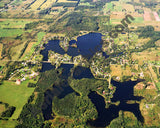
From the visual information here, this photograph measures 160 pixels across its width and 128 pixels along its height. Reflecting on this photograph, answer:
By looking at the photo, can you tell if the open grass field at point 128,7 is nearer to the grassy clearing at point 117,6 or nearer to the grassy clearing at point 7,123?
the grassy clearing at point 117,6

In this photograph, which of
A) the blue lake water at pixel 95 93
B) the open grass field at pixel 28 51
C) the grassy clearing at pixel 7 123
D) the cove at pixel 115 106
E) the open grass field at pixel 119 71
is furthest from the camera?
the open grass field at pixel 28 51

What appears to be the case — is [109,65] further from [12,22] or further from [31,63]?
[12,22]

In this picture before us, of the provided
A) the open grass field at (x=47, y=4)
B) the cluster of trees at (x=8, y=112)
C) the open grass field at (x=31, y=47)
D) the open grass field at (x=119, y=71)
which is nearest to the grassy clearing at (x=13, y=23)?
the open grass field at (x=31, y=47)

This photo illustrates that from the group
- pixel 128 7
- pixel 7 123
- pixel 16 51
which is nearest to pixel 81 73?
pixel 7 123

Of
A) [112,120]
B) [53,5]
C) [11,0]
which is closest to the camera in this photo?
[112,120]

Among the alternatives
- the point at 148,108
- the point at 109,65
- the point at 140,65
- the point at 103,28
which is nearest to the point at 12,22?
the point at 103,28

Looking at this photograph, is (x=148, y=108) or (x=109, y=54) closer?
(x=148, y=108)

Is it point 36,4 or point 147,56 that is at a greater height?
point 147,56

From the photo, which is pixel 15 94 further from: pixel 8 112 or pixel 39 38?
pixel 39 38

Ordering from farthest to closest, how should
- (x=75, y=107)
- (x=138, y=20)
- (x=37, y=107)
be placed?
(x=138, y=20), (x=37, y=107), (x=75, y=107)
